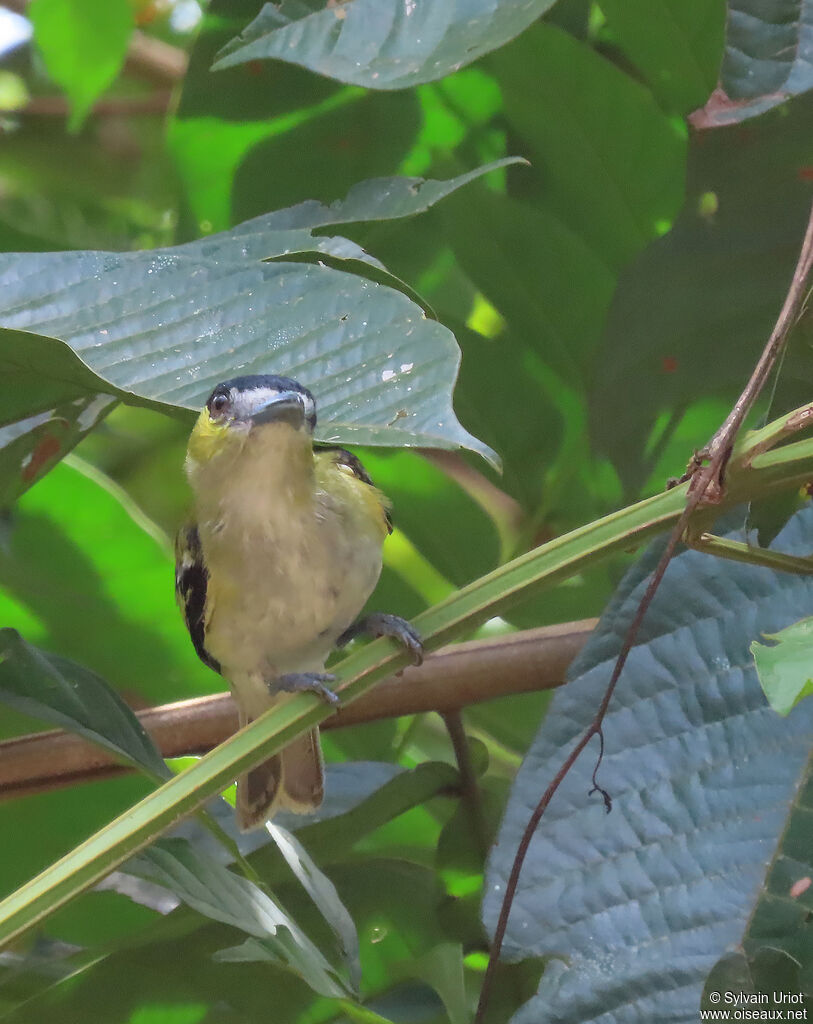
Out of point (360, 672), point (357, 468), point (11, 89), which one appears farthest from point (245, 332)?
point (11, 89)

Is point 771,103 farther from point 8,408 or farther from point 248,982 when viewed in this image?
point 248,982

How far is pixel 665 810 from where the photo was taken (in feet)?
3.88

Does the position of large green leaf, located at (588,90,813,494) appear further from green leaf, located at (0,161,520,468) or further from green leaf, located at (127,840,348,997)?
green leaf, located at (127,840,348,997)

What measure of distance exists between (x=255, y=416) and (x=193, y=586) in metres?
0.32

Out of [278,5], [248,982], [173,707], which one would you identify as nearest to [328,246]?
[278,5]

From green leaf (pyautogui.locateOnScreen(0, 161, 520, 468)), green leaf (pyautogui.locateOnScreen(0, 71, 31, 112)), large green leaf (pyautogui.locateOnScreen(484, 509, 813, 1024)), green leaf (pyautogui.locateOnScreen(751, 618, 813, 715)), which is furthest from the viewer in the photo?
green leaf (pyautogui.locateOnScreen(0, 71, 31, 112))

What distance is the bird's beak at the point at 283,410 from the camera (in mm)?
1394

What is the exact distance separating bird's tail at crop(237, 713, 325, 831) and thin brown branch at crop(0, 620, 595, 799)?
0.21 meters

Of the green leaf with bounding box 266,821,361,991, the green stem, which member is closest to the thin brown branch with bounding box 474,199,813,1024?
the green stem

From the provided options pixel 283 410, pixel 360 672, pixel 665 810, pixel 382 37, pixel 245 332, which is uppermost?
pixel 382 37

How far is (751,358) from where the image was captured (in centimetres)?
161

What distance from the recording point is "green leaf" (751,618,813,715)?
27.1 inches

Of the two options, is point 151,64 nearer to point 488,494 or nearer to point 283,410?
point 488,494

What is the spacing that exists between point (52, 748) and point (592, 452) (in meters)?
0.86
